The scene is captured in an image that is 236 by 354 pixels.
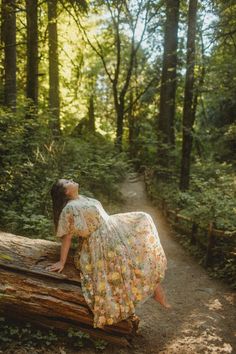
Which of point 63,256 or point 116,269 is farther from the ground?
point 63,256

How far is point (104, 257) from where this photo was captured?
464cm

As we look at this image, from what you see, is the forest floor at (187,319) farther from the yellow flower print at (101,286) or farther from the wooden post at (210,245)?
the yellow flower print at (101,286)

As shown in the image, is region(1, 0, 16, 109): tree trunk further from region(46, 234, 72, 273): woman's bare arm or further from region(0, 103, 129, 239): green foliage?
region(46, 234, 72, 273): woman's bare arm

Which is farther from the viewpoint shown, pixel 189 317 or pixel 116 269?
pixel 189 317

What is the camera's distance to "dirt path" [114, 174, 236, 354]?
5.23 metres

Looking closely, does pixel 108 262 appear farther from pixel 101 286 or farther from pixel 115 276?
pixel 101 286

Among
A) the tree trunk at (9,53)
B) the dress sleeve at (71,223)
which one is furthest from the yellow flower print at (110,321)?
the tree trunk at (9,53)

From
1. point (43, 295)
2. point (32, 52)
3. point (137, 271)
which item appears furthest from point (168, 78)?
point (43, 295)

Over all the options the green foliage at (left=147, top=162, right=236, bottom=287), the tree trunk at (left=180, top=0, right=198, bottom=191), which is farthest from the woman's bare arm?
the tree trunk at (left=180, top=0, right=198, bottom=191)

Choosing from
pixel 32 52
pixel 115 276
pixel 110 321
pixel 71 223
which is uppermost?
pixel 32 52

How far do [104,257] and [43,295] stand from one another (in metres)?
0.85

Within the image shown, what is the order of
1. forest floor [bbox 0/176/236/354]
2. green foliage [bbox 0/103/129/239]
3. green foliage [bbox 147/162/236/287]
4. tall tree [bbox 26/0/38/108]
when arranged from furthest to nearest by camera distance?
tall tree [bbox 26/0/38/108] < green foliage [bbox 147/162/236/287] < green foliage [bbox 0/103/129/239] < forest floor [bbox 0/176/236/354]

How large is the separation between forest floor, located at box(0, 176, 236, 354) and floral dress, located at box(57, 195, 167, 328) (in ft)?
2.00

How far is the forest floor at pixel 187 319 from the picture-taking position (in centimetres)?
514
